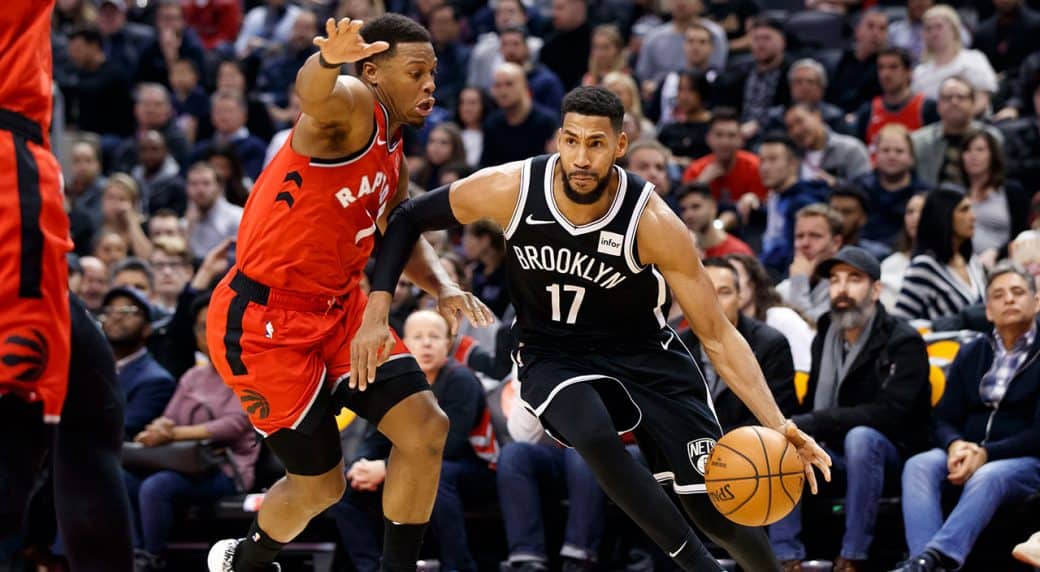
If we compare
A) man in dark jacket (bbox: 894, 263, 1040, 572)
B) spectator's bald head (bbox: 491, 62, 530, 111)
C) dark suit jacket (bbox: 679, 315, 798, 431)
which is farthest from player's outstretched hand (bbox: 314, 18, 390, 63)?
spectator's bald head (bbox: 491, 62, 530, 111)

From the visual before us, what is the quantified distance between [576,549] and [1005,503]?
2.07 metres

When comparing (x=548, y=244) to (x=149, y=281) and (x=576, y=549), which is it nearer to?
(x=576, y=549)

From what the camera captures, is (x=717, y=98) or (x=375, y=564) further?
(x=717, y=98)

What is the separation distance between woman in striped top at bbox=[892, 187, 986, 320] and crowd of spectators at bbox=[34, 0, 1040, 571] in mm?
14

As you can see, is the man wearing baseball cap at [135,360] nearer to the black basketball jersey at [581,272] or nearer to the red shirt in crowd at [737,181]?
the black basketball jersey at [581,272]

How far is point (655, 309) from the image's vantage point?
5.44 meters

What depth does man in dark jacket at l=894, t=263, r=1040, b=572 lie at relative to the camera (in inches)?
256

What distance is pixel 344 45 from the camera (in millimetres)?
4578

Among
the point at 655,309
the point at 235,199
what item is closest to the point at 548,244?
the point at 655,309

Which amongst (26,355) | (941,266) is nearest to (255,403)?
(26,355)

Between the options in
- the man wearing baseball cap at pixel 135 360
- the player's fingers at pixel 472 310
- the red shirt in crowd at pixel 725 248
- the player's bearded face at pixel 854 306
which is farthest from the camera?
the red shirt in crowd at pixel 725 248

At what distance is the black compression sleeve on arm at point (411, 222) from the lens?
5371mm

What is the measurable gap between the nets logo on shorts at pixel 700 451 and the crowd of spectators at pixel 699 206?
1.79m

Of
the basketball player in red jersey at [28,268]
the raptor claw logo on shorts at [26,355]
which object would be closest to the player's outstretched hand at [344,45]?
the basketball player in red jersey at [28,268]
